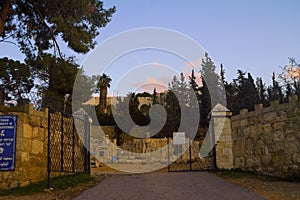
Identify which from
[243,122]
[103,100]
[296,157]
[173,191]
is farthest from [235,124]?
[103,100]

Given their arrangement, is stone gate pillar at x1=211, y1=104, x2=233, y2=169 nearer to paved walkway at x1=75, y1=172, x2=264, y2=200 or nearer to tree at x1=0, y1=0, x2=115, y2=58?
paved walkway at x1=75, y1=172, x2=264, y2=200

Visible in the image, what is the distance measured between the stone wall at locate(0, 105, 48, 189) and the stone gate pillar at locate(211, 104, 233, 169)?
523cm

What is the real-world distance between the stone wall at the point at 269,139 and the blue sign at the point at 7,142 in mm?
6262

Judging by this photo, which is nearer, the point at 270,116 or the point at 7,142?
the point at 7,142

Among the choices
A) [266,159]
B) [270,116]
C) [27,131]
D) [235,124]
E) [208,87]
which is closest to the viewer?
[27,131]

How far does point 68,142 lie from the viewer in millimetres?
8836

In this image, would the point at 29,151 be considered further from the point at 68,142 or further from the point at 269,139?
the point at 269,139

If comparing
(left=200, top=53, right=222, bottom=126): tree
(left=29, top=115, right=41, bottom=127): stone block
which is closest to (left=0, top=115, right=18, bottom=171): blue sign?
(left=29, top=115, right=41, bottom=127): stone block

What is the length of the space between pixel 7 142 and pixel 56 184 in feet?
4.95

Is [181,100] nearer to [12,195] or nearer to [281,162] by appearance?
[281,162]

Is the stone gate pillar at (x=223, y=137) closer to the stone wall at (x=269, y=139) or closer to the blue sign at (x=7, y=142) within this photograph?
the stone wall at (x=269, y=139)

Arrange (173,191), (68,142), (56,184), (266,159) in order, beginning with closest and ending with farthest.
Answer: (173,191), (56,184), (266,159), (68,142)

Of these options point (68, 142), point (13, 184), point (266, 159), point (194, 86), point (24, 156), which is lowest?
point (13, 184)

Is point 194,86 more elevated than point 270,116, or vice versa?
point 194,86
